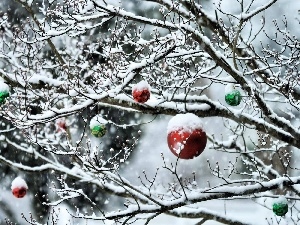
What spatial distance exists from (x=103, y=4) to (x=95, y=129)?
129cm

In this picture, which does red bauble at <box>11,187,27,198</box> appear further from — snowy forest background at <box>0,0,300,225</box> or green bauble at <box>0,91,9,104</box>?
green bauble at <box>0,91,9,104</box>

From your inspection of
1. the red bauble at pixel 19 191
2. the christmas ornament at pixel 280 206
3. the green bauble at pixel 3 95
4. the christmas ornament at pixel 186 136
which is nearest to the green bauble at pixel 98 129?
the green bauble at pixel 3 95

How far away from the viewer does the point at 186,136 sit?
13.5 feet

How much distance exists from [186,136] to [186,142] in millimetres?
55

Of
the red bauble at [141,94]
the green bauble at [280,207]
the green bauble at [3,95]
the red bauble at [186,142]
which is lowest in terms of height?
the green bauble at [280,207]

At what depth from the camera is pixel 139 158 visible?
14734 mm

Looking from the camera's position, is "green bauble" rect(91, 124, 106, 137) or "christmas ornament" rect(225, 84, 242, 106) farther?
"green bauble" rect(91, 124, 106, 137)

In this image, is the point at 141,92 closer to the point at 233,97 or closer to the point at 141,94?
the point at 141,94

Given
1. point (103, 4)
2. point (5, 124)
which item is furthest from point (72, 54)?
point (103, 4)

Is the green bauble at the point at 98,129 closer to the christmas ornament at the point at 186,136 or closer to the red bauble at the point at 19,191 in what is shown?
the christmas ornament at the point at 186,136

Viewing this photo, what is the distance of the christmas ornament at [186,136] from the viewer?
13.6 ft

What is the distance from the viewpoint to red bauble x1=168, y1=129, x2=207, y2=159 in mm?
4125

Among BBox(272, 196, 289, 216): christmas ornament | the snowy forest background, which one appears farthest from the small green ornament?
the snowy forest background

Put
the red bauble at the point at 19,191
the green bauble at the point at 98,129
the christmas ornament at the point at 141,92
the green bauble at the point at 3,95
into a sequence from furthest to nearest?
1. the red bauble at the point at 19,191
2. the green bauble at the point at 98,129
3. the green bauble at the point at 3,95
4. the christmas ornament at the point at 141,92
